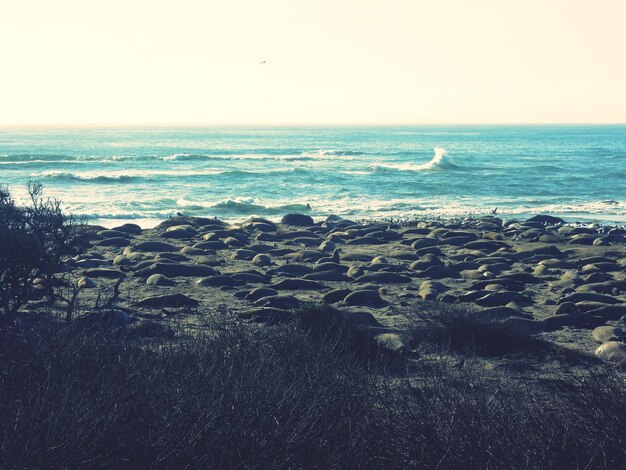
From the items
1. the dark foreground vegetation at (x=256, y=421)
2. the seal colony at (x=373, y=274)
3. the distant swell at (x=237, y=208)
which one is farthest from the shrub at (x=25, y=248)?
the distant swell at (x=237, y=208)

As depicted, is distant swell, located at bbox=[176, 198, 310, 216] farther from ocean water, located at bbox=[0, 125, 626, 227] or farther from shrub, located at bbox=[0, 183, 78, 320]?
shrub, located at bbox=[0, 183, 78, 320]

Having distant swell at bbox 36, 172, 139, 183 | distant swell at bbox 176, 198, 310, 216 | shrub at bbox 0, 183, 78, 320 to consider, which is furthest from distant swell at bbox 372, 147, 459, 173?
shrub at bbox 0, 183, 78, 320

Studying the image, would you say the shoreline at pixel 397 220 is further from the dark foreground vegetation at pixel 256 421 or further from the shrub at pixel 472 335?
the dark foreground vegetation at pixel 256 421

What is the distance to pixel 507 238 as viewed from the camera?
2872 cm

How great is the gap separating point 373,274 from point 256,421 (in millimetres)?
13402

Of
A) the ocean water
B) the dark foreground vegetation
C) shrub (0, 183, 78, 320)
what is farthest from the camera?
the ocean water

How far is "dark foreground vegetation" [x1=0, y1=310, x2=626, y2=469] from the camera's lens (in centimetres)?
598

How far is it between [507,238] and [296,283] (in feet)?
40.7

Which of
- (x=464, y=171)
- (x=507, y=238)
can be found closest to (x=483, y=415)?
(x=507, y=238)

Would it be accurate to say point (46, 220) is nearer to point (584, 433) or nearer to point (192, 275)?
point (192, 275)

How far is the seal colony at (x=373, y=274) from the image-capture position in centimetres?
1463

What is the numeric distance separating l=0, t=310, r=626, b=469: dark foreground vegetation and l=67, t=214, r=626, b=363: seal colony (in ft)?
15.5

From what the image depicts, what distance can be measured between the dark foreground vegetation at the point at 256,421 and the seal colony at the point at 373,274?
15.5 feet

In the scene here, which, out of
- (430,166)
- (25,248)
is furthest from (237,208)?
(25,248)
